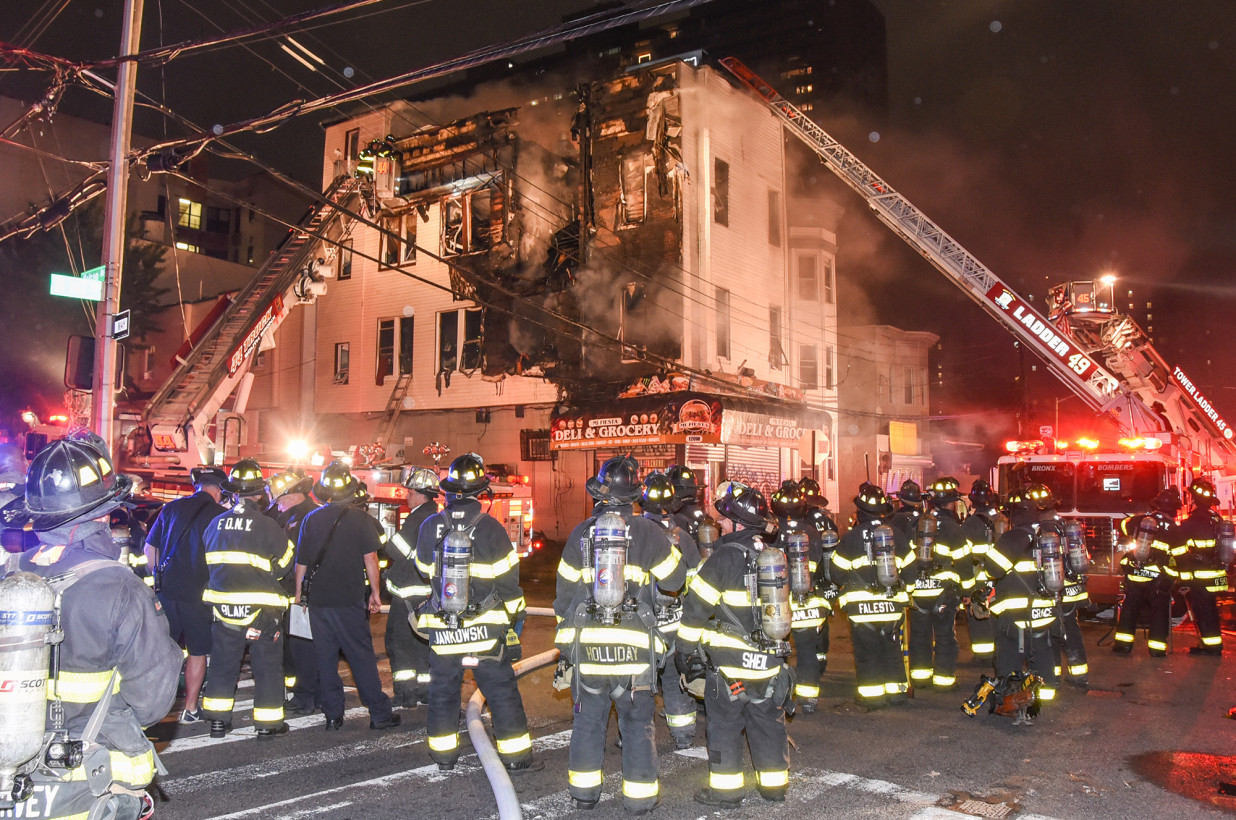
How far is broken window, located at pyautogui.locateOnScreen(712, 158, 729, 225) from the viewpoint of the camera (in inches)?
944

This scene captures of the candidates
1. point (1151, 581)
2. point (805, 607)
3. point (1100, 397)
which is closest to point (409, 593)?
point (805, 607)

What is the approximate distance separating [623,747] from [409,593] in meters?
2.22

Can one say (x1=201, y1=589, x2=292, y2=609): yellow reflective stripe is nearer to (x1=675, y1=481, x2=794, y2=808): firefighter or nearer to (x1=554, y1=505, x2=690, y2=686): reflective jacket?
(x1=554, y1=505, x2=690, y2=686): reflective jacket

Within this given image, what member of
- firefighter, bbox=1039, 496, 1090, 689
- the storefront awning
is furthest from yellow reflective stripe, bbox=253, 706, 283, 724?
the storefront awning

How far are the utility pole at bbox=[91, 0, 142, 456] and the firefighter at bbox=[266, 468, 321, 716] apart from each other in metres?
4.50

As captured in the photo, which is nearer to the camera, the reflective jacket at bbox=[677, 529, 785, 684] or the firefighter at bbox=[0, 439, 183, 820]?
the firefighter at bbox=[0, 439, 183, 820]

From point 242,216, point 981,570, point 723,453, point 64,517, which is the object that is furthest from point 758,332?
point 242,216

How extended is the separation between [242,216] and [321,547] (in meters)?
37.8

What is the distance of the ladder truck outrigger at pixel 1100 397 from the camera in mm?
13133

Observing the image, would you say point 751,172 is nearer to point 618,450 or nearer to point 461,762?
point 618,450

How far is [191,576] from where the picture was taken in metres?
7.10

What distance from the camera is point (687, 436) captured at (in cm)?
2102

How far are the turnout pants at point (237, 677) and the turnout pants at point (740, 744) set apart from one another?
3.33m

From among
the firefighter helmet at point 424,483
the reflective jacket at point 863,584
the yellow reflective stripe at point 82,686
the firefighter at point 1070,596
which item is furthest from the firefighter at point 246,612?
the firefighter at point 1070,596
